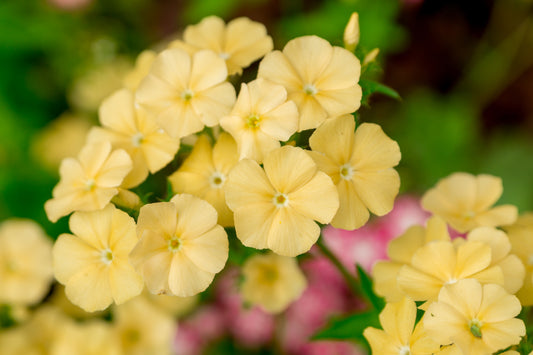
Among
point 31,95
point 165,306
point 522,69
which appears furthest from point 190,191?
point 522,69

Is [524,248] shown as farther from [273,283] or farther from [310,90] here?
[273,283]

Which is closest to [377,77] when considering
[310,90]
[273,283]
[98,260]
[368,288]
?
[273,283]

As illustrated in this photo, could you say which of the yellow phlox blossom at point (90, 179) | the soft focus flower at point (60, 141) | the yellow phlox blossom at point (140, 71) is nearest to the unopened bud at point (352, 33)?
Result: the yellow phlox blossom at point (140, 71)

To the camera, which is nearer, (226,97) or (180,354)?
(226,97)

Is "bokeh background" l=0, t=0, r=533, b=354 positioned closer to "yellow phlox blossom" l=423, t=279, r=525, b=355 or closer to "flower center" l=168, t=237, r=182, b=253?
"flower center" l=168, t=237, r=182, b=253

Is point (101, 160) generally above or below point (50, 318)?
above

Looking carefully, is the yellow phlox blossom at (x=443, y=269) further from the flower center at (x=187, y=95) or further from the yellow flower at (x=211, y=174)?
the flower center at (x=187, y=95)

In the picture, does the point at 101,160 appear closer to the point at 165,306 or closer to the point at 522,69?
the point at 165,306

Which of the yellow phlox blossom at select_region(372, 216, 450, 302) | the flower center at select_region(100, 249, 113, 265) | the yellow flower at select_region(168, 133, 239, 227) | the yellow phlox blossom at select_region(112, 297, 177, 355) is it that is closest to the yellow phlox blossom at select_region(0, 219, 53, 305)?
the yellow phlox blossom at select_region(112, 297, 177, 355)
